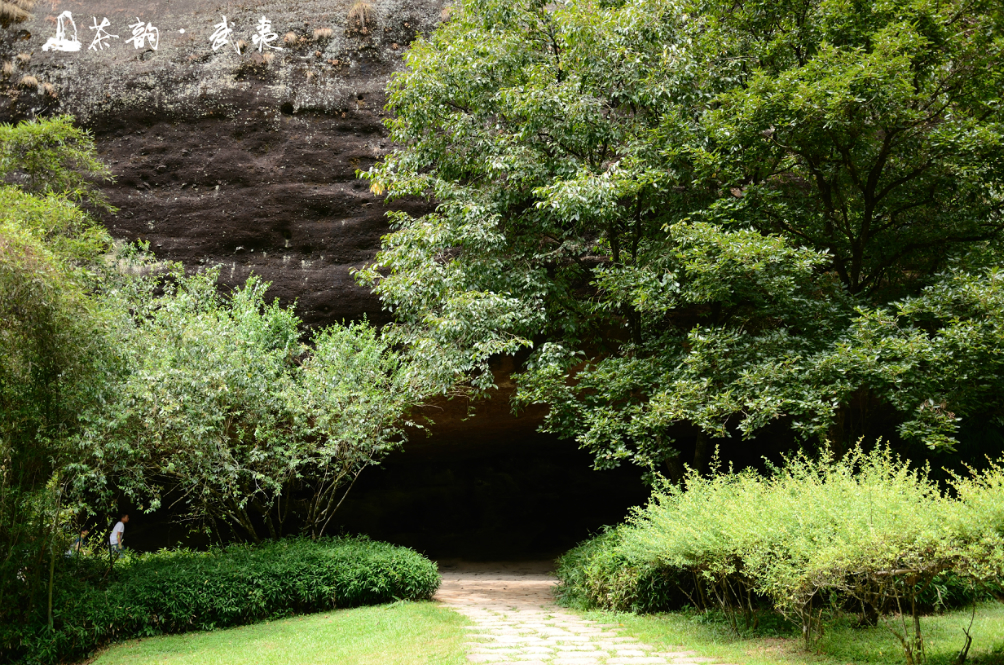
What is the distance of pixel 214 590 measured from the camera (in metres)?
7.70

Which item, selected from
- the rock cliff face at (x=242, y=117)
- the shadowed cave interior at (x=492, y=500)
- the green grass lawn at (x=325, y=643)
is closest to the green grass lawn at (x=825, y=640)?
the green grass lawn at (x=325, y=643)

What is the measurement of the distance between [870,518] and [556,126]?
6.02 m

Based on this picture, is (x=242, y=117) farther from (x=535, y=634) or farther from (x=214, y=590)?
(x=535, y=634)

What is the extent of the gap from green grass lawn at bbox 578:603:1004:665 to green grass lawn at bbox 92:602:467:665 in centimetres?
190

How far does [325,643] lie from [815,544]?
4372mm

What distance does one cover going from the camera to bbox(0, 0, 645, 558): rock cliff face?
12.6 meters

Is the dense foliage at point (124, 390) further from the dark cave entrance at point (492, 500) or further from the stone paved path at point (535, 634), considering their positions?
the dark cave entrance at point (492, 500)

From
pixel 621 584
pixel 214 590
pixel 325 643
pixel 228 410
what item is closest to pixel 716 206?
pixel 621 584

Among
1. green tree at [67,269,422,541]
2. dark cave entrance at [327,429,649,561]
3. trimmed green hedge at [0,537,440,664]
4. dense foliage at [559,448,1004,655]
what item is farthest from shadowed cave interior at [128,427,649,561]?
dense foliage at [559,448,1004,655]

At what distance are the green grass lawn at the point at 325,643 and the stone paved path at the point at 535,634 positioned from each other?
1.00ft

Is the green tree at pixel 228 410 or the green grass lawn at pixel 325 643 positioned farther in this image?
the green tree at pixel 228 410

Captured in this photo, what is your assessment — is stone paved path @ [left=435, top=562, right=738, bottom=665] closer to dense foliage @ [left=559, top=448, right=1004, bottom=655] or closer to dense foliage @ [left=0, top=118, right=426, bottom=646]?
dense foliage @ [left=559, top=448, right=1004, bottom=655]

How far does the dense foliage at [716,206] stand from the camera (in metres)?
7.23

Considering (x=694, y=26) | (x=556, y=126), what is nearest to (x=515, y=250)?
(x=556, y=126)
